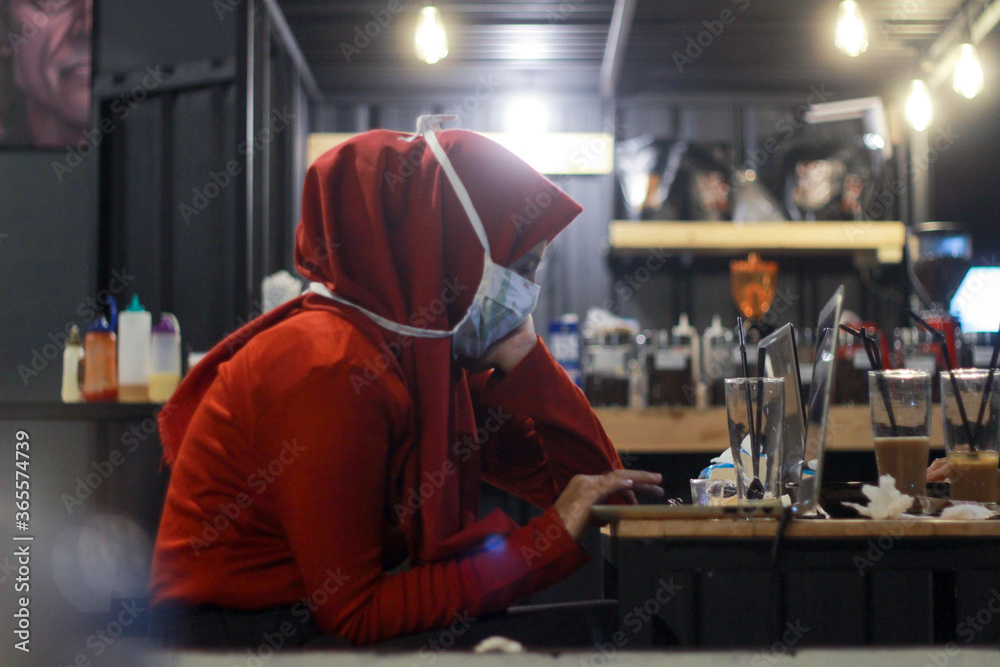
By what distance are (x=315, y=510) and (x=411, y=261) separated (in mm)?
377

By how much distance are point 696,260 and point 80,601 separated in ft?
9.84

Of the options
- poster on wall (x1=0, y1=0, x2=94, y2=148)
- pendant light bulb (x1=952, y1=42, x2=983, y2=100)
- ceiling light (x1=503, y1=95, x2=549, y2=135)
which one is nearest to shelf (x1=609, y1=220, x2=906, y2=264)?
ceiling light (x1=503, y1=95, x2=549, y2=135)

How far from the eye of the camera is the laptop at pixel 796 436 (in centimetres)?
101

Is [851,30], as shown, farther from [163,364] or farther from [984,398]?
[163,364]

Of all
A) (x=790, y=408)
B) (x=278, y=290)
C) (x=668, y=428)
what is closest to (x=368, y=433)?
(x=790, y=408)

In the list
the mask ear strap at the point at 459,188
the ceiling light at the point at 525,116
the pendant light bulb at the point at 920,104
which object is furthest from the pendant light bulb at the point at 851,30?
the mask ear strap at the point at 459,188

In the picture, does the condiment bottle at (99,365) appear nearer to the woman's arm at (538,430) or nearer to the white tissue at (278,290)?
the white tissue at (278,290)

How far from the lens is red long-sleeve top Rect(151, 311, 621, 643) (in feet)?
3.40

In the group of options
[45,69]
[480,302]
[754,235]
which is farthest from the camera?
[754,235]

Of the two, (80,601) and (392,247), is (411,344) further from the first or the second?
(80,601)

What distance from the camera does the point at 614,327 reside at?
319 cm

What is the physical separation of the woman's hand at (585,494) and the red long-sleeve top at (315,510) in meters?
0.02

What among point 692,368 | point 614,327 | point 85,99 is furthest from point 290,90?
point 692,368

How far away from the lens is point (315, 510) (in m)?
1.03
